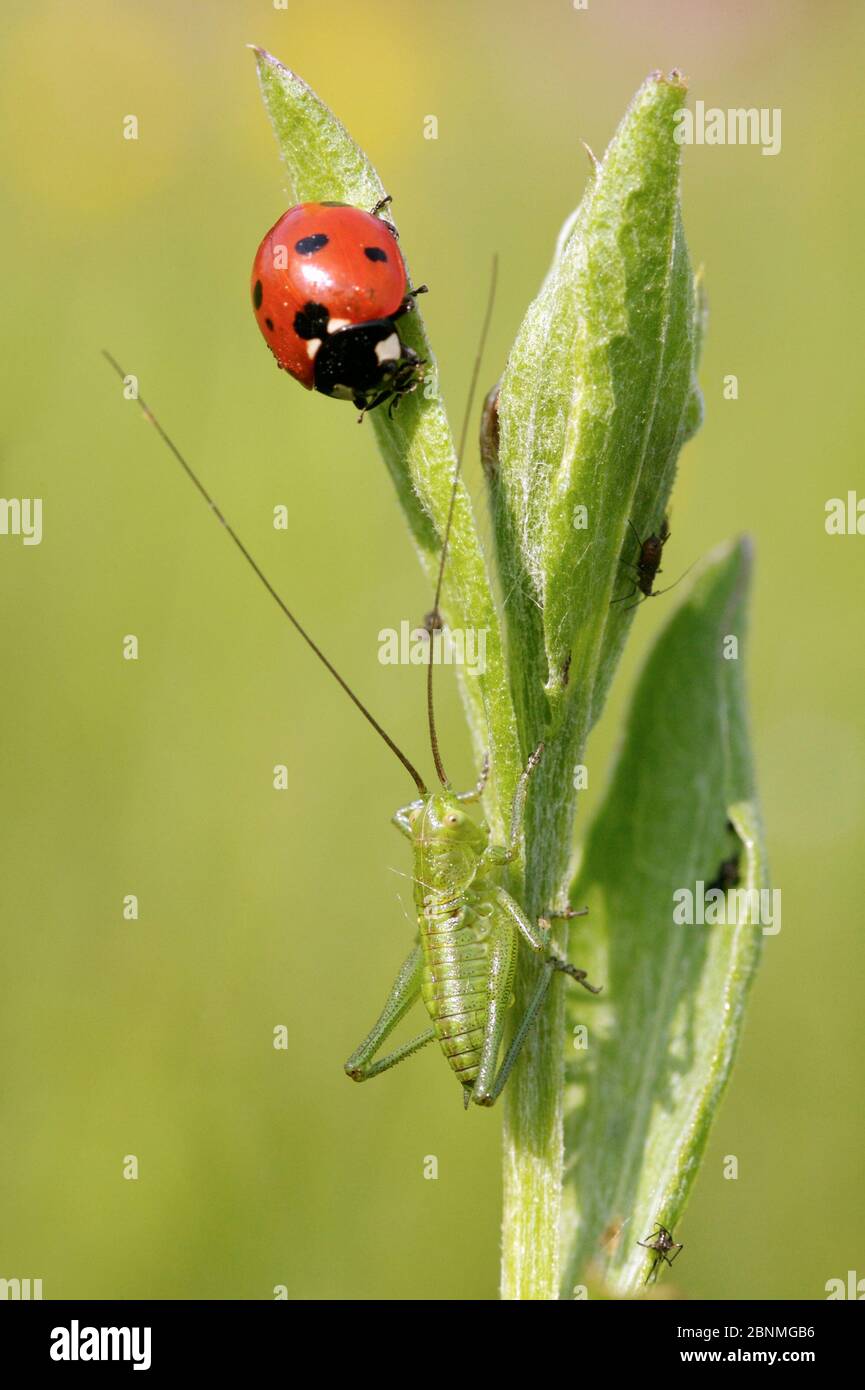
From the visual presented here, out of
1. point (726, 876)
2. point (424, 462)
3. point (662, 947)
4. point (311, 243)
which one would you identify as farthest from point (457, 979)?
point (311, 243)

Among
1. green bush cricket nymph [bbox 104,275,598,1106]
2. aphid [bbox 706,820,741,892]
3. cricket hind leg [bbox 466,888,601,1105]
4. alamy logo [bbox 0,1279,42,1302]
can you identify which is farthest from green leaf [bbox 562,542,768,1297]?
alamy logo [bbox 0,1279,42,1302]

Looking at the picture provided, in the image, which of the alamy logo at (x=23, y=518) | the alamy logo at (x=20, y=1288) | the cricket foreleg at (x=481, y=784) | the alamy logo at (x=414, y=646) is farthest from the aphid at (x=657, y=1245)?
the alamy logo at (x=23, y=518)

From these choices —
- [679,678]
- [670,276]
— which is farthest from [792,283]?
[670,276]

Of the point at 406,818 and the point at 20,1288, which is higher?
the point at 406,818

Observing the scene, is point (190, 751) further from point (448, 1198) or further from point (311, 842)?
point (448, 1198)

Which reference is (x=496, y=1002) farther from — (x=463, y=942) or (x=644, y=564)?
(x=644, y=564)
